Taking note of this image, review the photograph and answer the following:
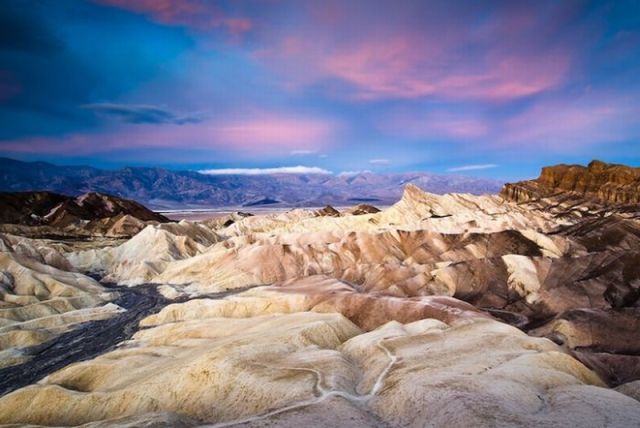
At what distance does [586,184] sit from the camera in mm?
127812

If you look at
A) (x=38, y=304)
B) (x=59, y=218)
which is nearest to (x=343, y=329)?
(x=38, y=304)

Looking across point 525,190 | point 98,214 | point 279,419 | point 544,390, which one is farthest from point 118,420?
point 98,214

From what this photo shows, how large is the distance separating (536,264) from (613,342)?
25.1 m

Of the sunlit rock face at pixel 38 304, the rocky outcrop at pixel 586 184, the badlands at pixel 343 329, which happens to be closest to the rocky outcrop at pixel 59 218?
the badlands at pixel 343 329

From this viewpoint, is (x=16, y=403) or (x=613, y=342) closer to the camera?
(x=16, y=403)

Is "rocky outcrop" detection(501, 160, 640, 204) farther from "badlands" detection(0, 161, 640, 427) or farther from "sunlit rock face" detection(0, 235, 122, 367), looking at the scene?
"sunlit rock face" detection(0, 235, 122, 367)

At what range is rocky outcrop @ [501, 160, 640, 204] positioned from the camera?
119312 millimetres

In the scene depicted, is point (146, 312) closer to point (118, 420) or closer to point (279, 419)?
point (118, 420)

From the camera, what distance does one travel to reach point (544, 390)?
2547 cm

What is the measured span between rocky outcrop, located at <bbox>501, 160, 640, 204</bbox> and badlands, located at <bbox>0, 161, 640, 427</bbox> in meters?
1.18

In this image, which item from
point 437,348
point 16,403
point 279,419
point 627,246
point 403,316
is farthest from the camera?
point 627,246

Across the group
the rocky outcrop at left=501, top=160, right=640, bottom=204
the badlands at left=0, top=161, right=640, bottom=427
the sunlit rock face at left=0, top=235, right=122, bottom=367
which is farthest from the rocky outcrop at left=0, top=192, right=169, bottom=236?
the rocky outcrop at left=501, top=160, right=640, bottom=204

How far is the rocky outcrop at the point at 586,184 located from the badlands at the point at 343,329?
1182 millimetres

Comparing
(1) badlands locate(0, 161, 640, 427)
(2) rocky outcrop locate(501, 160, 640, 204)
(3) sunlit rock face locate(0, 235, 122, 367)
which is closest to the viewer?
(1) badlands locate(0, 161, 640, 427)
